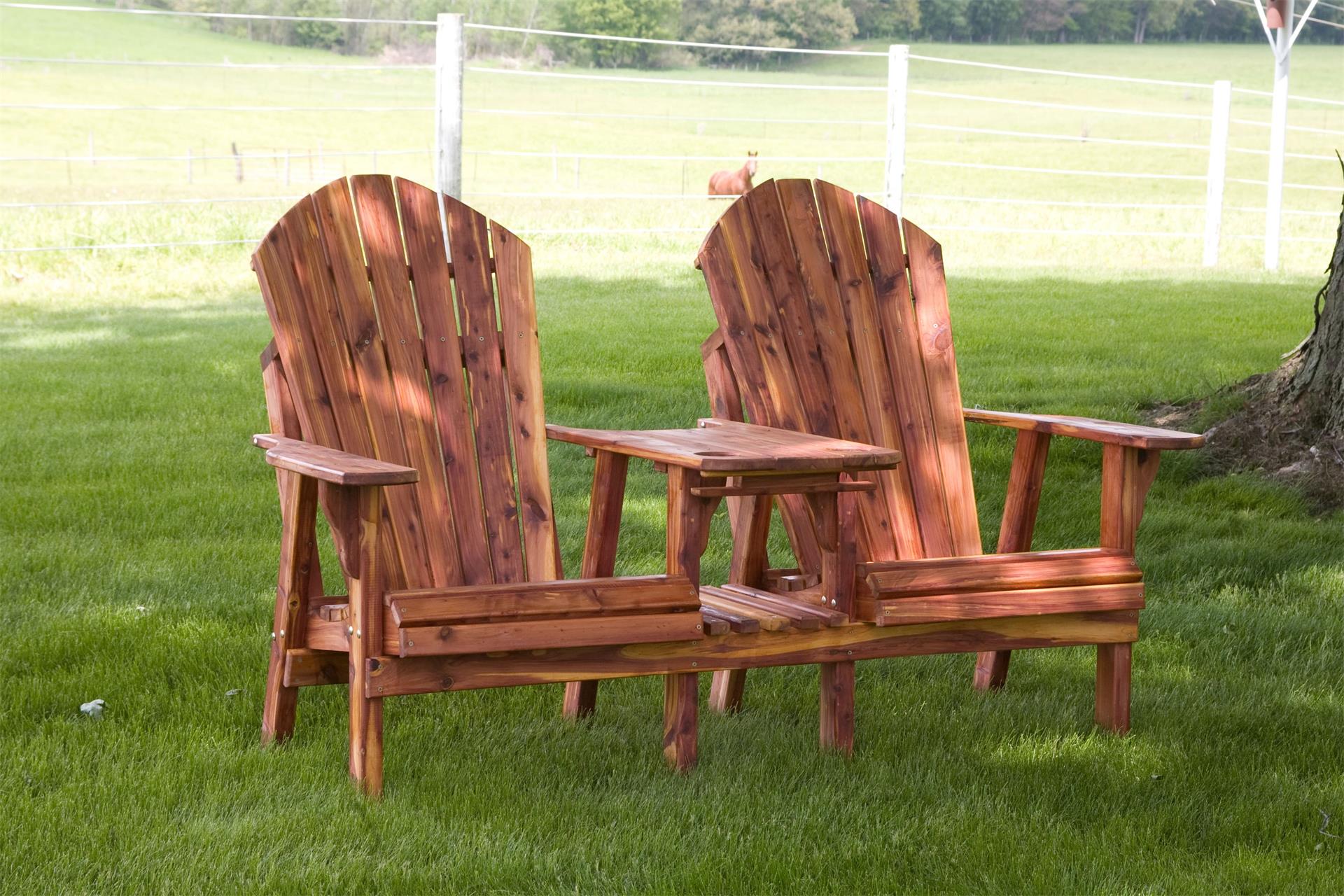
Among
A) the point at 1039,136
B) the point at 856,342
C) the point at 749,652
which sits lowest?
the point at 749,652

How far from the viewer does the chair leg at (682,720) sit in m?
2.60

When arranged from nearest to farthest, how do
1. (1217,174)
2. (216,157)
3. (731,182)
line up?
(1217,174), (731,182), (216,157)

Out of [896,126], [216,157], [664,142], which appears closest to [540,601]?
[896,126]

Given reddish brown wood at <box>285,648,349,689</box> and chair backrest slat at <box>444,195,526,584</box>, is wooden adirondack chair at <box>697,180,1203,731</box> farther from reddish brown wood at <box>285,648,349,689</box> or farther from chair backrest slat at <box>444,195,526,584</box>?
reddish brown wood at <box>285,648,349,689</box>

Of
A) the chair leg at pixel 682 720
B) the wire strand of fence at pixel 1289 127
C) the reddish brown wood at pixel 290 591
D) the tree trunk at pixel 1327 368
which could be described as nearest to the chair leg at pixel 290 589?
the reddish brown wood at pixel 290 591

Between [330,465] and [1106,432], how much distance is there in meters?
1.52

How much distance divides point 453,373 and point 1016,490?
4.11ft

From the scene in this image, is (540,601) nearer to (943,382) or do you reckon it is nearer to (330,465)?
(330,465)

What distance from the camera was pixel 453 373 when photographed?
2988 mm

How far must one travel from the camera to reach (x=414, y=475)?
2.32 meters

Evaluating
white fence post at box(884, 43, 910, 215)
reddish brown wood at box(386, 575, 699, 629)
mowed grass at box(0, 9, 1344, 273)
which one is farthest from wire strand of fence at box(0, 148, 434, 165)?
reddish brown wood at box(386, 575, 699, 629)

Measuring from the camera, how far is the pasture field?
225 centimetres

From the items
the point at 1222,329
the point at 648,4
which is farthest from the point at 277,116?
the point at 1222,329

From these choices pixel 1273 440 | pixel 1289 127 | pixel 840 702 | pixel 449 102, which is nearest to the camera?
pixel 840 702
